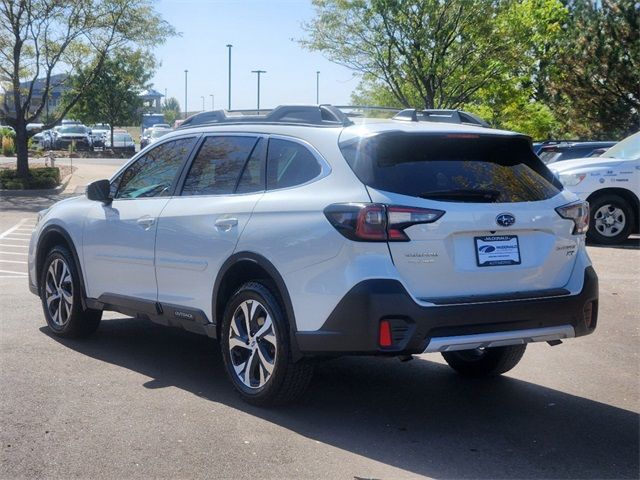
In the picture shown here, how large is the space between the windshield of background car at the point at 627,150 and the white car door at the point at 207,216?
1006cm

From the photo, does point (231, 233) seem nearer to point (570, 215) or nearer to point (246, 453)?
point (246, 453)

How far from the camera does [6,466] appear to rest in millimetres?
4699

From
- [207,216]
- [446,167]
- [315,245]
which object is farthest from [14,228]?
[446,167]

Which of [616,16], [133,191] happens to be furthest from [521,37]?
[133,191]

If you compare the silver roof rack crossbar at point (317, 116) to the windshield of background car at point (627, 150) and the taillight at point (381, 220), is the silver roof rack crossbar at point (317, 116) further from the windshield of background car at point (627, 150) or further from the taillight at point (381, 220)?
the windshield of background car at point (627, 150)

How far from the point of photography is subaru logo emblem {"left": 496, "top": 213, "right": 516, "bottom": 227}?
17.4 ft

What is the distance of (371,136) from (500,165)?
0.88 m

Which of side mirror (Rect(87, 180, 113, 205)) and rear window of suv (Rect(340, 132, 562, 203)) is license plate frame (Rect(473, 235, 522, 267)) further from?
side mirror (Rect(87, 180, 113, 205))

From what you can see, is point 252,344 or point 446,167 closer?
point 446,167

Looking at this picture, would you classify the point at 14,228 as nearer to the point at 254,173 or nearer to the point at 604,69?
the point at 254,173

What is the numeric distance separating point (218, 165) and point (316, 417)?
1887 millimetres

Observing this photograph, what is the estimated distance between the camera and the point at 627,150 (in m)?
15.2

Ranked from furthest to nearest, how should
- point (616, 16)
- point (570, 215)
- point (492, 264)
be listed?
point (616, 16) → point (570, 215) → point (492, 264)

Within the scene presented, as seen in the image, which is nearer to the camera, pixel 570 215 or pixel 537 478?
pixel 537 478
